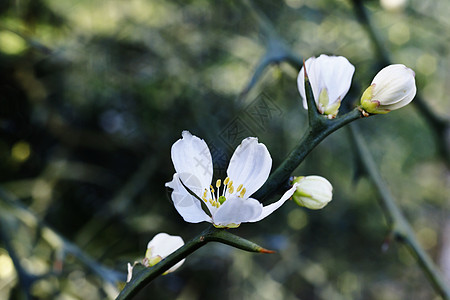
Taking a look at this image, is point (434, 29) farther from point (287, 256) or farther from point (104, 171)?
point (104, 171)

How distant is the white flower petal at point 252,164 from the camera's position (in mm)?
286

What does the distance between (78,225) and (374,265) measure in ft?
2.62

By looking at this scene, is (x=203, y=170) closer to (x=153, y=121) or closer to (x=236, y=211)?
(x=236, y=211)

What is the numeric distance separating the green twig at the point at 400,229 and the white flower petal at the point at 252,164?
25cm

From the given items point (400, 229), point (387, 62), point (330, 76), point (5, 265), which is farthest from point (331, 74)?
point (5, 265)

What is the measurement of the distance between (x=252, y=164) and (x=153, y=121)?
0.65m

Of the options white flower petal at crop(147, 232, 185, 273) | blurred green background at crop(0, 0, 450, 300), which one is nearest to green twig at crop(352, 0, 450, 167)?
blurred green background at crop(0, 0, 450, 300)

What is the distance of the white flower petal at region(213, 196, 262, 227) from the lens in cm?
24

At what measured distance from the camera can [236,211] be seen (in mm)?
242

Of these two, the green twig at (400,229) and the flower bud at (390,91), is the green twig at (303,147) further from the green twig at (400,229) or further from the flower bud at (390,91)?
the green twig at (400,229)

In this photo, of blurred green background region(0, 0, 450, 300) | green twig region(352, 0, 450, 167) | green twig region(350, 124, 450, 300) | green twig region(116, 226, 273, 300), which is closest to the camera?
green twig region(116, 226, 273, 300)

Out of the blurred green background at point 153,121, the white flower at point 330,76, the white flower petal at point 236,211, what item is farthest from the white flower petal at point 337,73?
the blurred green background at point 153,121

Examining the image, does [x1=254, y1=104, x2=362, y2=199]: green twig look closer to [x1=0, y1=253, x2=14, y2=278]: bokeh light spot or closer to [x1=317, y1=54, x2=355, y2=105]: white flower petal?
[x1=317, y1=54, x2=355, y2=105]: white flower petal

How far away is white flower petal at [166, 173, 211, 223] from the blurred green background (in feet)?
1.36
